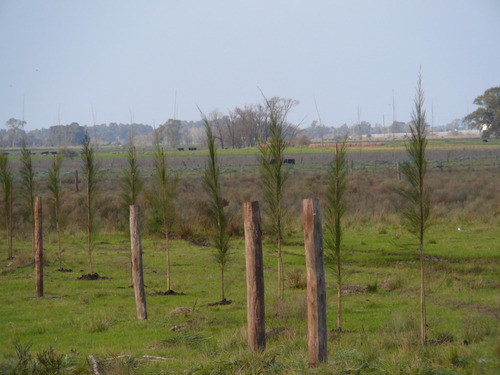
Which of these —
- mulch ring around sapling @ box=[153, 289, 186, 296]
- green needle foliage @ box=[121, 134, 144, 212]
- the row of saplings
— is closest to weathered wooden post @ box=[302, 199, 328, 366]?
the row of saplings

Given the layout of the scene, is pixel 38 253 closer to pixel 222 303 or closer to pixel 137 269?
pixel 137 269

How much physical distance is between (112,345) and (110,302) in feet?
14.7

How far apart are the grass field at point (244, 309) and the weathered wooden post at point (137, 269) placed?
373mm

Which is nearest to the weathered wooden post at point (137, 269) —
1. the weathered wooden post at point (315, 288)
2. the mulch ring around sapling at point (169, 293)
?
the mulch ring around sapling at point (169, 293)

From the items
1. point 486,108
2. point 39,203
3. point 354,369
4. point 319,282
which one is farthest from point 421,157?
point 486,108

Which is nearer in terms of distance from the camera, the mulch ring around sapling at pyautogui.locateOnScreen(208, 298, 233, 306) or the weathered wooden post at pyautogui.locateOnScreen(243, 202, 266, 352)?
the weathered wooden post at pyautogui.locateOnScreen(243, 202, 266, 352)

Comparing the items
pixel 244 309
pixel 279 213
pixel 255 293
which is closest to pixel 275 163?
pixel 279 213

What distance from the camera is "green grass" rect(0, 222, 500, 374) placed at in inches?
314

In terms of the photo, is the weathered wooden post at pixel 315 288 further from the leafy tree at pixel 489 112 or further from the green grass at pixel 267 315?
the leafy tree at pixel 489 112

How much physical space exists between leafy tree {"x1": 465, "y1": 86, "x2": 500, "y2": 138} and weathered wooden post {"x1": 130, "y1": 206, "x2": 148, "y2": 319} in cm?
7286

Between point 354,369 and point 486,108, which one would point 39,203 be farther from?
point 486,108

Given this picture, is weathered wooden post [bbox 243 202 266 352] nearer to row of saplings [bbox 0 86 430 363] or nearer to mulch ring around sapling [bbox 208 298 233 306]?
row of saplings [bbox 0 86 430 363]

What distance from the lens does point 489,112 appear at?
79938 millimetres

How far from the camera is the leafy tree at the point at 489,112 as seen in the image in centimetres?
7850
